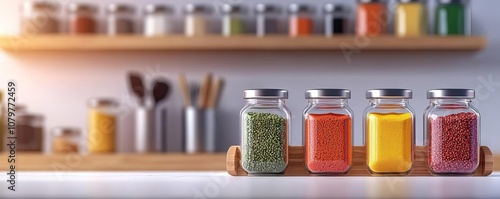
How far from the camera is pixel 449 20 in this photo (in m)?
2.58

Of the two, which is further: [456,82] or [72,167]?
[456,82]

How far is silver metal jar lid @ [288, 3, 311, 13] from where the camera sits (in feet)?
8.52

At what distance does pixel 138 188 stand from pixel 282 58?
1.97 m

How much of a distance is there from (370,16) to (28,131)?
1.23 m

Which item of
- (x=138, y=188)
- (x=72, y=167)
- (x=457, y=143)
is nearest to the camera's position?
(x=138, y=188)

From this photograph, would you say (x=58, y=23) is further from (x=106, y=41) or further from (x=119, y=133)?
(x=119, y=133)

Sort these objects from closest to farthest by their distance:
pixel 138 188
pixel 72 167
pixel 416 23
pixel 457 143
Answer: pixel 138 188 < pixel 457 143 < pixel 72 167 < pixel 416 23

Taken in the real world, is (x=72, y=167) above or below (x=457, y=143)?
below

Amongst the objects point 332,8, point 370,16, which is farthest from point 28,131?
point 370,16

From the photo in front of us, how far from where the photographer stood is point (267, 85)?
108 inches

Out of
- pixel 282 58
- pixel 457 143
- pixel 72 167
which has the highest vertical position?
pixel 282 58

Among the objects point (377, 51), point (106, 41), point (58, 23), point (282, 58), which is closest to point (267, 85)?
point (282, 58)

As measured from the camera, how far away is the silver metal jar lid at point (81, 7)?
2665mm

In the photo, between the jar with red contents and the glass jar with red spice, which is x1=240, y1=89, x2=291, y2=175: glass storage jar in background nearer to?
the glass jar with red spice
